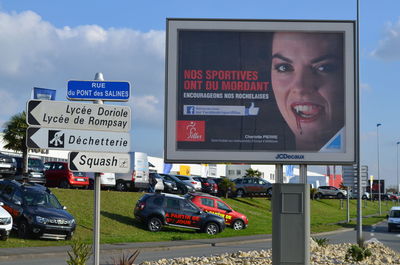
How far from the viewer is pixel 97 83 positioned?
29.9 feet

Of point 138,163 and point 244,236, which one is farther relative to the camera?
point 138,163

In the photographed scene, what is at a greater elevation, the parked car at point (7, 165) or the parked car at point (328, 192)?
the parked car at point (7, 165)

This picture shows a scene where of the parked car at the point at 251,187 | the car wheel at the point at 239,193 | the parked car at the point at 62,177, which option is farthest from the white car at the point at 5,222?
the car wheel at the point at 239,193

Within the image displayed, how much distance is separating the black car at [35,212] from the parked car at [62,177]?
13252 mm

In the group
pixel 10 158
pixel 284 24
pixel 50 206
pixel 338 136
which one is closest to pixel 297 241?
pixel 338 136

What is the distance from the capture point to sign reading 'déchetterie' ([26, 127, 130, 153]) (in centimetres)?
869

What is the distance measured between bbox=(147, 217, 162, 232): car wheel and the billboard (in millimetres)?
17544

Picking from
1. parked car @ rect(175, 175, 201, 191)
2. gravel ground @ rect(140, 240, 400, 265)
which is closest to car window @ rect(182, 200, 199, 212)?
gravel ground @ rect(140, 240, 400, 265)

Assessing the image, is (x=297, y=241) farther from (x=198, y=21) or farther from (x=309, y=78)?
(x=198, y=21)

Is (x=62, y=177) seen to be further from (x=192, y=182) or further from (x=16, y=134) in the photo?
(x=192, y=182)

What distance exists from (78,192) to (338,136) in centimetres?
2260

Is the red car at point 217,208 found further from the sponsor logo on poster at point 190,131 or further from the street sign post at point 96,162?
the street sign post at point 96,162

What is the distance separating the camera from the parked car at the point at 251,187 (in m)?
52.9

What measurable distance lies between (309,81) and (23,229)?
13810mm
